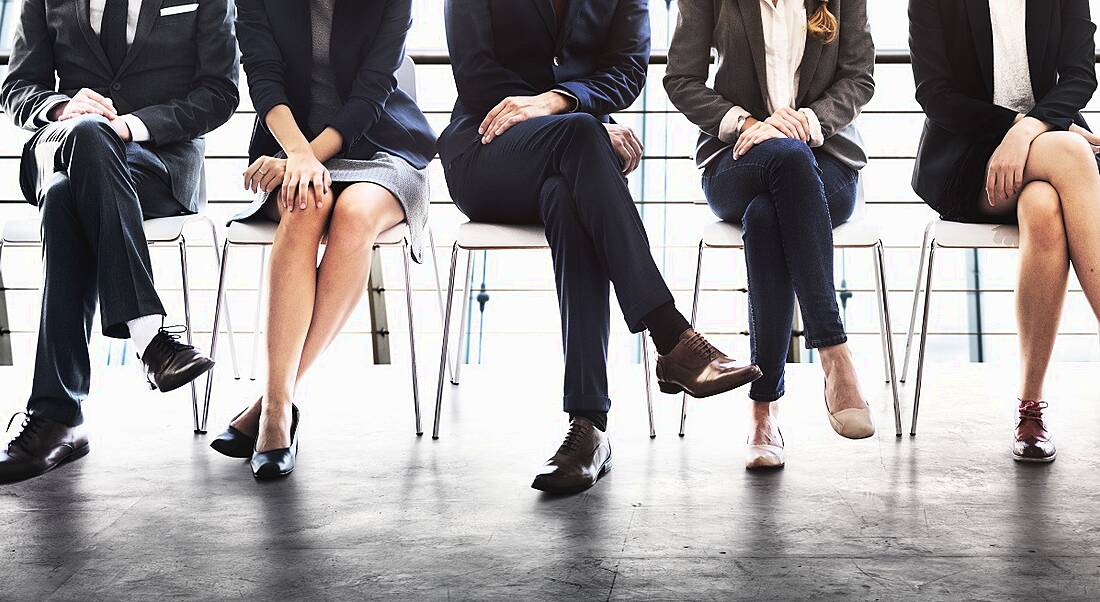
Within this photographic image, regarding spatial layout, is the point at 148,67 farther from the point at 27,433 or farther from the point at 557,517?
the point at 557,517

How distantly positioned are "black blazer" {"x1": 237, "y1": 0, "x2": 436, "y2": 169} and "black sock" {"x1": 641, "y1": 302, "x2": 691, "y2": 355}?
97 centimetres

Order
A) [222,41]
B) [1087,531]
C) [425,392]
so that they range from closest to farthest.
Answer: [1087,531] → [222,41] → [425,392]

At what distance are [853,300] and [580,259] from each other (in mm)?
2527

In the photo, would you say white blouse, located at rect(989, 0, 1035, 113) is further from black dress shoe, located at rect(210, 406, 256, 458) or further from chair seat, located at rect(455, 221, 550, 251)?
black dress shoe, located at rect(210, 406, 256, 458)

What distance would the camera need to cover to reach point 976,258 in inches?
171

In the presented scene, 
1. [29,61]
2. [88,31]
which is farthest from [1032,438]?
[29,61]

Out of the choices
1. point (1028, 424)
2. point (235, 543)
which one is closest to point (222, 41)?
point (235, 543)

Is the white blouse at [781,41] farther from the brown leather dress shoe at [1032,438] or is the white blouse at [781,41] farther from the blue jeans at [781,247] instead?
the brown leather dress shoe at [1032,438]

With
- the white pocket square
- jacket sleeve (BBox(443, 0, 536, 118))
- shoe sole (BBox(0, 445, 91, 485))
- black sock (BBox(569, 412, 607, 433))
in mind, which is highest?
the white pocket square

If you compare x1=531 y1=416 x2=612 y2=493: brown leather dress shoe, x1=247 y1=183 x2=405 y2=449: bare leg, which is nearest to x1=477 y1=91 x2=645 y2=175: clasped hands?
x1=247 y1=183 x2=405 y2=449: bare leg

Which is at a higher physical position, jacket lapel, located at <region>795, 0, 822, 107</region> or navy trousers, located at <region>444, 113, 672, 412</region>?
jacket lapel, located at <region>795, 0, 822, 107</region>

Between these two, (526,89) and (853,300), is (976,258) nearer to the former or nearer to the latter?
(853,300)

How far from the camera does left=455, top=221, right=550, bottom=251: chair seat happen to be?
2504 millimetres

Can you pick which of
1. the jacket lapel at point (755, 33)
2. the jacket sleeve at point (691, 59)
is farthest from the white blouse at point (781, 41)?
the jacket sleeve at point (691, 59)
